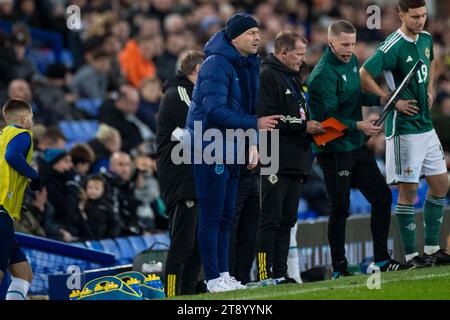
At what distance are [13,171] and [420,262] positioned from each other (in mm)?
3605

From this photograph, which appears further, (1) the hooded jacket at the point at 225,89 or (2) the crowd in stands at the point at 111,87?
(2) the crowd in stands at the point at 111,87

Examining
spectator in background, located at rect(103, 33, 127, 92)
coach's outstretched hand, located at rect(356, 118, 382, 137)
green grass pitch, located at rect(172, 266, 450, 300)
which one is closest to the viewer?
green grass pitch, located at rect(172, 266, 450, 300)

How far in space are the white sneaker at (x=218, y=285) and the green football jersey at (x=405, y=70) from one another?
2198 millimetres

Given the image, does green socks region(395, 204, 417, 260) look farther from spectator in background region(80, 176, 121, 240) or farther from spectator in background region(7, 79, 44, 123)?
spectator in background region(7, 79, 44, 123)

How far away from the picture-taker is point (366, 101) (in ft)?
37.0

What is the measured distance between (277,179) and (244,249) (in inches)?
27.7

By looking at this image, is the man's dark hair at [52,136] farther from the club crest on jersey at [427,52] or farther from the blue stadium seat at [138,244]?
the club crest on jersey at [427,52]

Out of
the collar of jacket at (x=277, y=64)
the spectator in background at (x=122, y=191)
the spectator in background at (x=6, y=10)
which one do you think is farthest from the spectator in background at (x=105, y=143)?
the collar of jacket at (x=277, y=64)

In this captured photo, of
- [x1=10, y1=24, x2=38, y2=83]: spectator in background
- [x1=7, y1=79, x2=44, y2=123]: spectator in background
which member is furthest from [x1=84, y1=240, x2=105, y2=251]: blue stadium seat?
[x1=10, y1=24, x2=38, y2=83]: spectator in background

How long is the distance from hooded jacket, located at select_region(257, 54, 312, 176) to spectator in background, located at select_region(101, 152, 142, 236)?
3857mm

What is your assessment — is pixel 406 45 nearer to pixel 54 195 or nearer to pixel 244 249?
pixel 244 249

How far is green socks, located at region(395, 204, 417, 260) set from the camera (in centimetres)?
1126

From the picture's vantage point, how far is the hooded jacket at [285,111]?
35.7 feet
